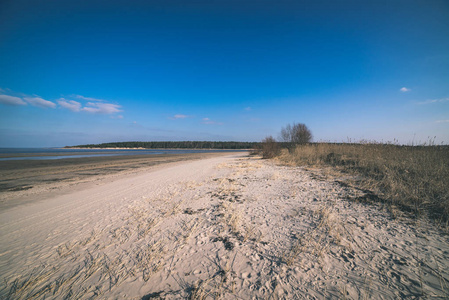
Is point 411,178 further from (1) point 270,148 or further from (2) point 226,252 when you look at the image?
(1) point 270,148

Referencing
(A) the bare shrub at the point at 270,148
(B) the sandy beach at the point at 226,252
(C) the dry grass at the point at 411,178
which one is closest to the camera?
(B) the sandy beach at the point at 226,252

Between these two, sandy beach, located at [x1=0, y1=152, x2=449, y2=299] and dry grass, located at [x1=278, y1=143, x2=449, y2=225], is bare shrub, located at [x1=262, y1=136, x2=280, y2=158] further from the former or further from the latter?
sandy beach, located at [x1=0, y1=152, x2=449, y2=299]

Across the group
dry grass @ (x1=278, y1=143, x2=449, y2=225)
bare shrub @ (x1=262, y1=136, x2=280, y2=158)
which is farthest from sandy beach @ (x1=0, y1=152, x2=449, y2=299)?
bare shrub @ (x1=262, y1=136, x2=280, y2=158)

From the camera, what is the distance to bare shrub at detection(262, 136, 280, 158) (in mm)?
20891

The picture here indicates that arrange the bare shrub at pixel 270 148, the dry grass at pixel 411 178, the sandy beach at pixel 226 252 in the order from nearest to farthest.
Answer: the sandy beach at pixel 226 252
the dry grass at pixel 411 178
the bare shrub at pixel 270 148

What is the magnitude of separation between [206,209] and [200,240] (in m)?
1.53

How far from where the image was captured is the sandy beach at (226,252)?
2.20m

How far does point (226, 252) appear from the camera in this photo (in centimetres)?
297

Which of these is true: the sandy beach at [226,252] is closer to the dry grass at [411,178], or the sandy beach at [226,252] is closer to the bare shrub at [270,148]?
the dry grass at [411,178]

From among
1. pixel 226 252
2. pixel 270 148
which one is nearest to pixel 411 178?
pixel 226 252

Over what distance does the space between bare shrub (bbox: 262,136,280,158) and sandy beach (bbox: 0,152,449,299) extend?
15.7m

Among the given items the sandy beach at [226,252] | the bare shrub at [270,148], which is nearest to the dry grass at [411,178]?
the sandy beach at [226,252]

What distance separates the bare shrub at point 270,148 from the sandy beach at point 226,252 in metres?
15.7

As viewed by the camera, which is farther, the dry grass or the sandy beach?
the dry grass
